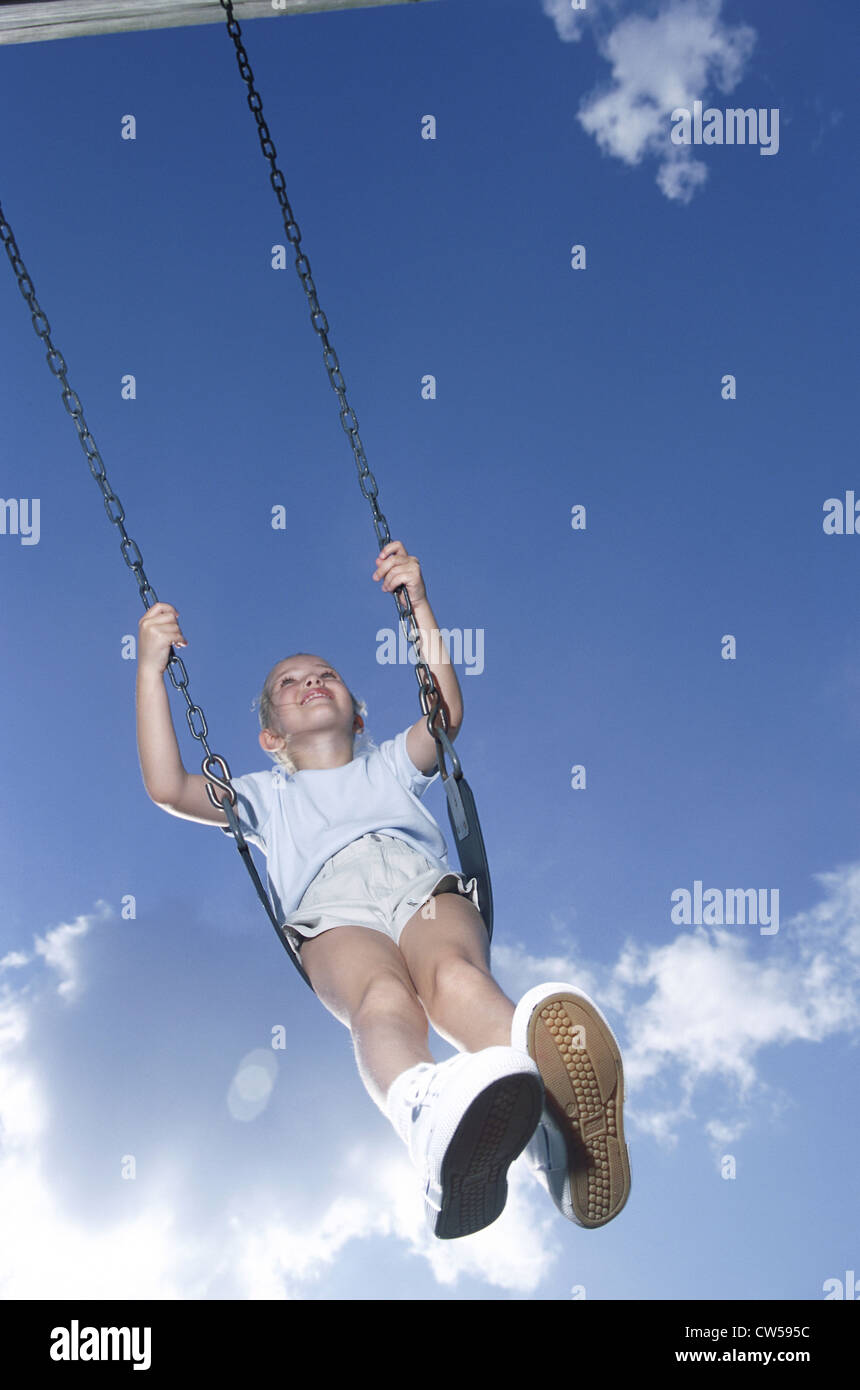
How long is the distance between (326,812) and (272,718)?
0.40 m

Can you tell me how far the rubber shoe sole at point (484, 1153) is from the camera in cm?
199

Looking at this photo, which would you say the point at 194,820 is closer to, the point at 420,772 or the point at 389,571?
the point at 420,772

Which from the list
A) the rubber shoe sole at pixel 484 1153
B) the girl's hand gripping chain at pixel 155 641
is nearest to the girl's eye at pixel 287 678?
the girl's hand gripping chain at pixel 155 641

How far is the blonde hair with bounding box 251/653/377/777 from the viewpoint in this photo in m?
3.32

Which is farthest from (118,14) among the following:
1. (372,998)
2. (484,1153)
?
(484,1153)

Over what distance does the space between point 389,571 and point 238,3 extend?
1.74 meters

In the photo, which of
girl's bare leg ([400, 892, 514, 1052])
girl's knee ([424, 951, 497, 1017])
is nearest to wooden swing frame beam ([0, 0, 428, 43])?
girl's bare leg ([400, 892, 514, 1052])

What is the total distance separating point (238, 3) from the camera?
134 inches

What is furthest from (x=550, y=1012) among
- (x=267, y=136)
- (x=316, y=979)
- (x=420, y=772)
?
(x=267, y=136)

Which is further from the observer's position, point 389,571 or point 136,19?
point 136,19

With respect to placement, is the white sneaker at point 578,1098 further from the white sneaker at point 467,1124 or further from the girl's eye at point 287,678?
the girl's eye at point 287,678

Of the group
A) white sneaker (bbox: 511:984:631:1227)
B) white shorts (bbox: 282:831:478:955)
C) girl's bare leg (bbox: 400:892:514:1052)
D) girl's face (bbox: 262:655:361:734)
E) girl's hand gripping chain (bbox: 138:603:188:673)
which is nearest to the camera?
white sneaker (bbox: 511:984:631:1227)

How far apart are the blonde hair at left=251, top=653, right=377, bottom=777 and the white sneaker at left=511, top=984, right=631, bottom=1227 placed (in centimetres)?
122

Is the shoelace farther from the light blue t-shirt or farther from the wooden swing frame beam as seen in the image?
the wooden swing frame beam
